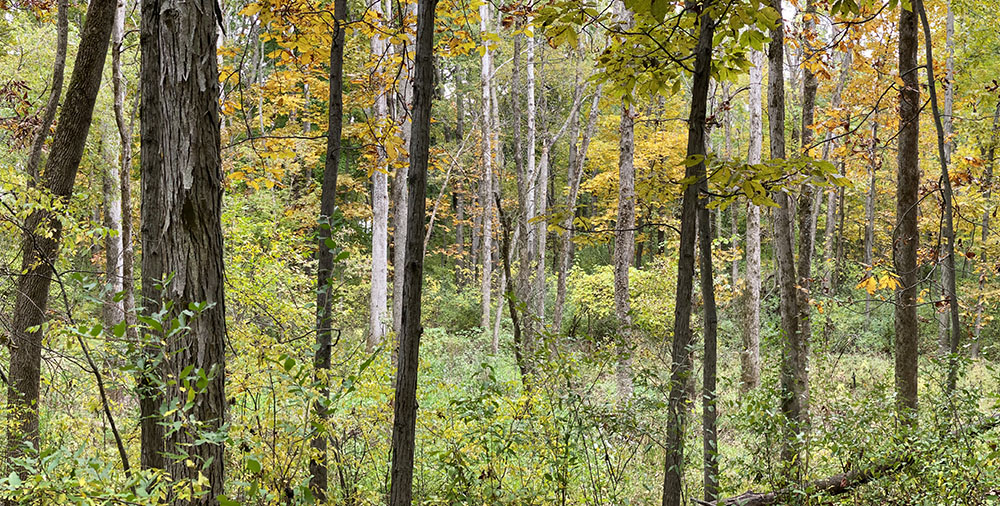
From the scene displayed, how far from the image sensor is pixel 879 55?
11594 mm

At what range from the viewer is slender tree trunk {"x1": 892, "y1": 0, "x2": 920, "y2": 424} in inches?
199

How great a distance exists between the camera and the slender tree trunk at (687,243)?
2598 millimetres

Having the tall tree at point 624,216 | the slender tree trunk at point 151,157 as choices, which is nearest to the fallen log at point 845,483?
the slender tree trunk at point 151,157

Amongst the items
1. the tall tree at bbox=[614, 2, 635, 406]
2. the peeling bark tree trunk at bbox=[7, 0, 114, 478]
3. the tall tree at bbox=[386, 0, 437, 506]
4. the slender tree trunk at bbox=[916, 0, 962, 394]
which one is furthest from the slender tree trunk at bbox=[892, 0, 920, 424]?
the peeling bark tree trunk at bbox=[7, 0, 114, 478]

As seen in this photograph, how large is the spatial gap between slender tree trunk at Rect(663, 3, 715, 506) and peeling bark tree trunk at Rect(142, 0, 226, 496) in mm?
2146

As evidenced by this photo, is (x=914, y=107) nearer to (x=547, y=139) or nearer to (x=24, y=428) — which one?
(x=24, y=428)

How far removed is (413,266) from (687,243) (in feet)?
4.19

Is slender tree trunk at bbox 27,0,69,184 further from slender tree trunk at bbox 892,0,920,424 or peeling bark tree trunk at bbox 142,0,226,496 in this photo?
slender tree trunk at bbox 892,0,920,424

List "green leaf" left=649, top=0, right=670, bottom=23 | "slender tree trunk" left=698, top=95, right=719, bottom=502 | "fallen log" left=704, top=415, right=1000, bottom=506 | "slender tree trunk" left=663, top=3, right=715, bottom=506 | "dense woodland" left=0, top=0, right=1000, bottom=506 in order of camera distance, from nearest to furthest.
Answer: "green leaf" left=649, top=0, right=670, bottom=23 < "dense woodland" left=0, top=0, right=1000, bottom=506 < "slender tree trunk" left=663, top=3, right=715, bottom=506 < "slender tree trunk" left=698, top=95, right=719, bottom=502 < "fallen log" left=704, top=415, right=1000, bottom=506

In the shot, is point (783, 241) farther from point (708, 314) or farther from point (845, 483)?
point (708, 314)

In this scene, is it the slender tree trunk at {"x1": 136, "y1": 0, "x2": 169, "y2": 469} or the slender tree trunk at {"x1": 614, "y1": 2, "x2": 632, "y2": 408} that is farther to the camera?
the slender tree trunk at {"x1": 614, "y1": 2, "x2": 632, "y2": 408}

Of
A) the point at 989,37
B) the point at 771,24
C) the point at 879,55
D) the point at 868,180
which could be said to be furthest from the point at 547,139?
the point at 771,24

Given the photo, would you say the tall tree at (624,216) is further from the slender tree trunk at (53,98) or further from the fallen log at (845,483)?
the slender tree trunk at (53,98)

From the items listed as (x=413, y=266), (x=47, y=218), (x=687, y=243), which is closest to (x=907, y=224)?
(x=687, y=243)
